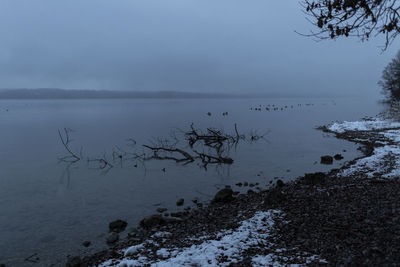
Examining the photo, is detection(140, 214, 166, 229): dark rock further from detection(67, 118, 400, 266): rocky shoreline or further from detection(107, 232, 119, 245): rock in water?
detection(107, 232, 119, 245): rock in water

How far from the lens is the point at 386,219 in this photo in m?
7.44

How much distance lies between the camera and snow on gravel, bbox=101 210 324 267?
6660mm

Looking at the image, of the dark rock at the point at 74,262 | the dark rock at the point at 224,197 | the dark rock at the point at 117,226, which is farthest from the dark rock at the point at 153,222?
the dark rock at the point at 224,197

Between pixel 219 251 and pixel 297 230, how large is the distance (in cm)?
239

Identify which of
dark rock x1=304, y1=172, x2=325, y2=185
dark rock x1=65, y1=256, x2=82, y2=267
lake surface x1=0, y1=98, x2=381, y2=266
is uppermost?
dark rock x1=304, y1=172, x2=325, y2=185

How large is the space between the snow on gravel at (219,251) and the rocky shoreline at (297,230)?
32 millimetres

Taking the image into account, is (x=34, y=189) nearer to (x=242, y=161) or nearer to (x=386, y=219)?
(x=242, y=161)

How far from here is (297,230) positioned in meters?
7.87

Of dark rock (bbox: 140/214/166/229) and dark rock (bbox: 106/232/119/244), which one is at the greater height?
dark rock (bbox: 140/214/166/229)

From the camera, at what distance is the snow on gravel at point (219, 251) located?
21.9ft

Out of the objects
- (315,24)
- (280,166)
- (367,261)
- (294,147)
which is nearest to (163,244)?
(367,261)

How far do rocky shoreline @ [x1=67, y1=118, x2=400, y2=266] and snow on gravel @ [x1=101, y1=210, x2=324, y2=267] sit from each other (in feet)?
0.10

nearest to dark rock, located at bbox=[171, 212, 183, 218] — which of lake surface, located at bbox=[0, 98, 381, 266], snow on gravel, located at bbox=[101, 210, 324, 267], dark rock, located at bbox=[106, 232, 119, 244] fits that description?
lake surface, located at bbox=[0, 98, 381, 266]

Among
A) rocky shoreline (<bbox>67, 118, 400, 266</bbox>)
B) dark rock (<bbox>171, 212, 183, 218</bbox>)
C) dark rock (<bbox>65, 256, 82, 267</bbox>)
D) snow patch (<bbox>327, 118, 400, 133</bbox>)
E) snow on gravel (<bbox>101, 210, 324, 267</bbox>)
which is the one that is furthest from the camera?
snow patch (<bbox>327, 118, 400, 133</bbox>)
